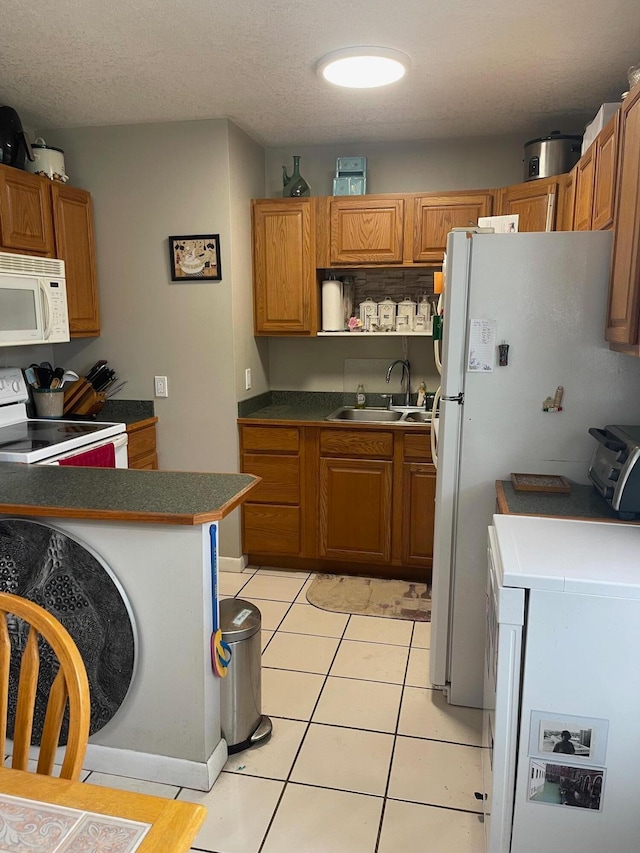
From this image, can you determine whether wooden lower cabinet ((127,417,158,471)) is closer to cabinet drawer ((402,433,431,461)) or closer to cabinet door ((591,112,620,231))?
cabinet drawer ((402,433,431,461))

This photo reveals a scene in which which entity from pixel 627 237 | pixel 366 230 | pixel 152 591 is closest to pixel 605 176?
pixel 627 237

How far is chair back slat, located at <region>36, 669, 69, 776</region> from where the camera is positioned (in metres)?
1.08

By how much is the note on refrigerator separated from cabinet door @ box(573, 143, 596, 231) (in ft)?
2.58

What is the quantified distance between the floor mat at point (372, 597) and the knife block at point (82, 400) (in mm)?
1558

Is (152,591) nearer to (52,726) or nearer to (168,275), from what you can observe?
(52,726)

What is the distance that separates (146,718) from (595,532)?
4.87 ft

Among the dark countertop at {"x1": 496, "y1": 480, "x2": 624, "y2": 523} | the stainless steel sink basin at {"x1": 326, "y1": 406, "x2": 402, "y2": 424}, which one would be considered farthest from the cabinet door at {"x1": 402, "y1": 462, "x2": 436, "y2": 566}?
the dark countertop at {"x1": 496, "y1": 480, "x2": 624, "y2": 523}

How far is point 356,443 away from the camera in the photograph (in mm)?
3514

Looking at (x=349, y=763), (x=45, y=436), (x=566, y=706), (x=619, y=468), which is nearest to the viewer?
(x=566, y=706)

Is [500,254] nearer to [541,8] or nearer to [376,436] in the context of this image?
[541,8]

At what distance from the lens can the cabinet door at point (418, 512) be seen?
344 centimetres

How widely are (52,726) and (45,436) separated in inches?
80.6

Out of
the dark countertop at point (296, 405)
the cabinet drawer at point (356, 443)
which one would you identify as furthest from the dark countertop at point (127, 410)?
the cabinet drawer at point (356, 443)

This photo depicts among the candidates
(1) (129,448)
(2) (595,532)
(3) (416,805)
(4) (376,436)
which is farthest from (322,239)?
(3) (416,805)
